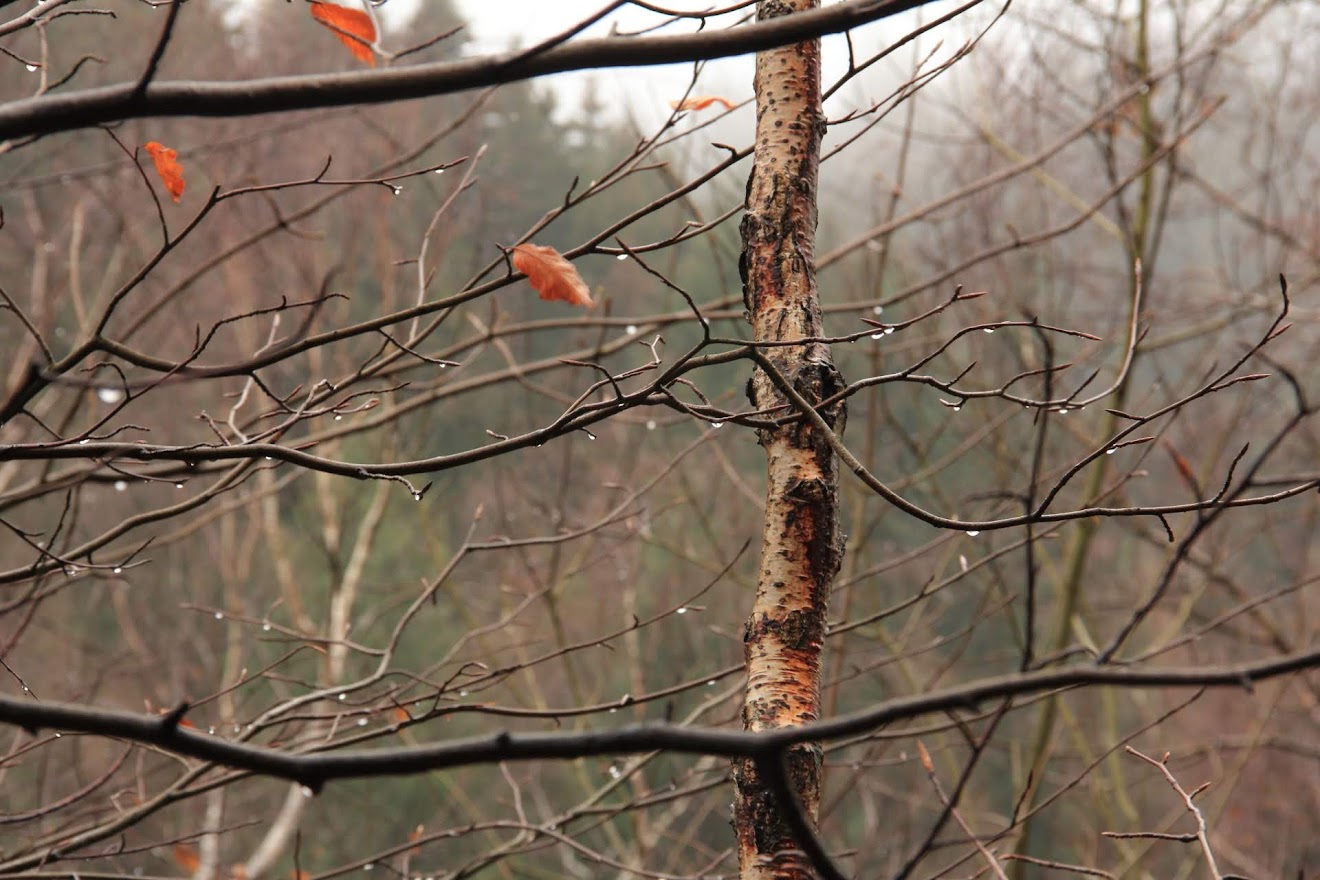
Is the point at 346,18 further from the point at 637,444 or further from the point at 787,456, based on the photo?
the point at 637,444

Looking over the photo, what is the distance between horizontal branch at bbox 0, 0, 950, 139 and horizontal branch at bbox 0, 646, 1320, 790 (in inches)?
16.5

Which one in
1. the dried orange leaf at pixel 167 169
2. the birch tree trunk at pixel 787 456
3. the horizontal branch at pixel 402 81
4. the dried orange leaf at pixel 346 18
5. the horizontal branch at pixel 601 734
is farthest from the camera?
the dried orange leaf at pixel 167 169

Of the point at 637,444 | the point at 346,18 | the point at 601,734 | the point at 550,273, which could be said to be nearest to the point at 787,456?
the point at 550,273

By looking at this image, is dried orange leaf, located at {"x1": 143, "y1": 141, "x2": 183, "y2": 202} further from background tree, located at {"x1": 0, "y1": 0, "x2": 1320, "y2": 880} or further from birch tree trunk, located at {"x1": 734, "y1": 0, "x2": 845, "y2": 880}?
birch tree trunk, located at {"x1": 734, "y1": 0, "x2": 845, "y2": 880}

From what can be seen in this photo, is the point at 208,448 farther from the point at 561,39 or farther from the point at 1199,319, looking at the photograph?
the point at 1199,319

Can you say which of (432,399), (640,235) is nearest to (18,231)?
(640,235)

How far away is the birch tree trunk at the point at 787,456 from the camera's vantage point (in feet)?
4.62

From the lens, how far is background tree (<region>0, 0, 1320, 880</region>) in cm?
126

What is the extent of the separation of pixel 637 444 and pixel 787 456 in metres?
4.52

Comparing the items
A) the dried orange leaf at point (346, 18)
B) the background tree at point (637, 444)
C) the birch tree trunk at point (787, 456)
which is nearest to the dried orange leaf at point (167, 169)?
the background tree at point (637, 444)

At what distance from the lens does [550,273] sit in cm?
146

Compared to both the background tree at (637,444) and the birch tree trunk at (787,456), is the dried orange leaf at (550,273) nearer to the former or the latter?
the background tree at (637,444)

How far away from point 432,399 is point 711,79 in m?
2.57

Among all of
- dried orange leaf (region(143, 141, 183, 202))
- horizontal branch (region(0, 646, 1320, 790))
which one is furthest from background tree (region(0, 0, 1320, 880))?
dried orange leaf (region(143, 141, 183, 202))
